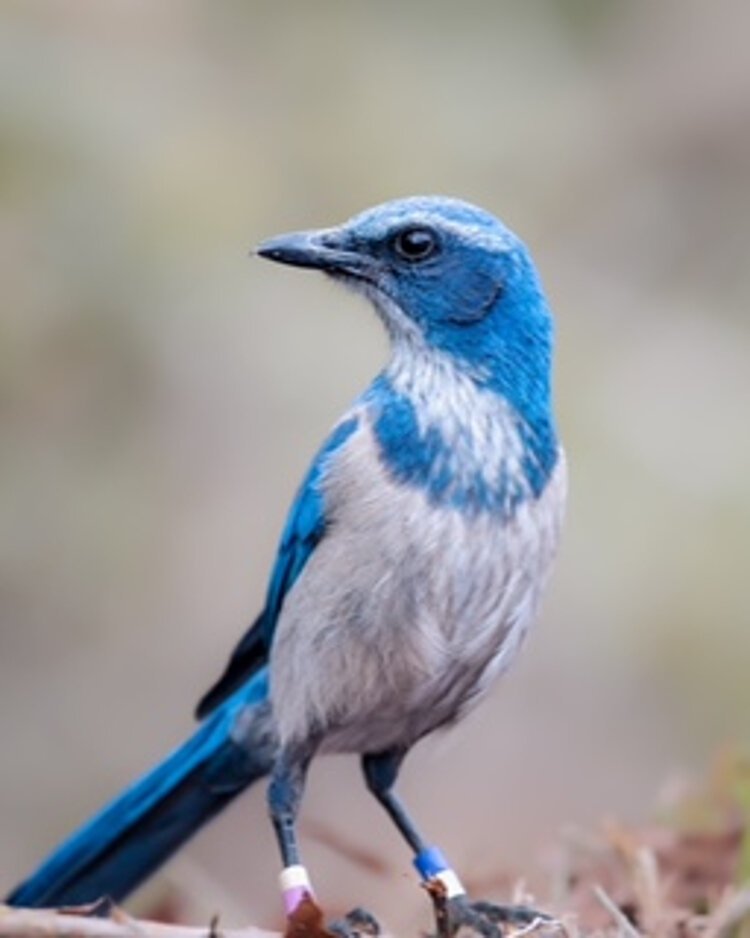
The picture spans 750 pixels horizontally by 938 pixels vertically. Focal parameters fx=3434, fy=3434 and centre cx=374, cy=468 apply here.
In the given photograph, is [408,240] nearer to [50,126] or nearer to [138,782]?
[138,782]

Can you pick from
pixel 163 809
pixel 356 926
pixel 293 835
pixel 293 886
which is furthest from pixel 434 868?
pixel 163 809

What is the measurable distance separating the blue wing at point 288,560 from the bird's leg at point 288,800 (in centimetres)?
29

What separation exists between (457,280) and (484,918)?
1.32 m

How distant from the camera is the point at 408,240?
7148 millimetres

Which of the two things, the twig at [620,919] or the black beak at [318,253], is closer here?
the twig at [620,919]

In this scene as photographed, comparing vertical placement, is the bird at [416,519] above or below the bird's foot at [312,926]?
above

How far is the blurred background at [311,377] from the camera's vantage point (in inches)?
366

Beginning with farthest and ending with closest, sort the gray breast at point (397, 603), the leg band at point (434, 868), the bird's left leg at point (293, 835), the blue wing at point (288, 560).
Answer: the blue wing at point (288, 560), the leg band at point (434, 868), the gray breast at point (397, 603), the bird's left leg at point (293, 835)

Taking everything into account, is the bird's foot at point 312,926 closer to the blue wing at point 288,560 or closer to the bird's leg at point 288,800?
the bird's leg at point 288,800

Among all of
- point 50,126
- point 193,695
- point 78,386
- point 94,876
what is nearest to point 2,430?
point 78,386

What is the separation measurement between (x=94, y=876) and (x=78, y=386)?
2395 millimetres

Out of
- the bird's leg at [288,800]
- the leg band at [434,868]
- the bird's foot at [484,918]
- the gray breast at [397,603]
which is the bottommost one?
the bird's foot at [484,918]

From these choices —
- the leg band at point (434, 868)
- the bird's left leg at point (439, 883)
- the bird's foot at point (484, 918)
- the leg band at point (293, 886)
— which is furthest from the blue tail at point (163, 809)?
the bird's foot at point (484, 918)

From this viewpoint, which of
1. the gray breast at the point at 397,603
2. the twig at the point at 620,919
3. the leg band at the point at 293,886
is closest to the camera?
the twig at the point at 620,919
